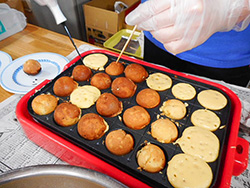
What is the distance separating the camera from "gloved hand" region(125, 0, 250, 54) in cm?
79

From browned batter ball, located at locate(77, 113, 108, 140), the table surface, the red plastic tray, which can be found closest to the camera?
the red plastic tray

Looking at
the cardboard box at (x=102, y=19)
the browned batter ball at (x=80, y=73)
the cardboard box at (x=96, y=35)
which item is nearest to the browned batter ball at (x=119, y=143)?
the browned batter ball at (x=80, y=73)

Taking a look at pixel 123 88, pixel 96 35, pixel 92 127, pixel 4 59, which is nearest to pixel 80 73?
pixel 123 88

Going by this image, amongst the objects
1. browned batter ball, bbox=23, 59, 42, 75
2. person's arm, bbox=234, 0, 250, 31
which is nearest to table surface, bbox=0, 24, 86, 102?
browned batter ball, bbox=23, 59, 42, 75

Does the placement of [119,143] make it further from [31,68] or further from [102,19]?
[102,19]

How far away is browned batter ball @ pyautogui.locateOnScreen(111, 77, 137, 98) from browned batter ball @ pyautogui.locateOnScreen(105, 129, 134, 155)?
0.94 feet

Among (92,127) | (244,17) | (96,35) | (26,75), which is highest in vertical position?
(244,17)

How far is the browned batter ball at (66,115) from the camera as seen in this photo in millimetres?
976

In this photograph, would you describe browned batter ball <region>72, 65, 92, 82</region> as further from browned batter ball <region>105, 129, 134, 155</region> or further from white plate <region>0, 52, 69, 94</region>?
browned batter ball <region>105, 129, 134, 155</region>

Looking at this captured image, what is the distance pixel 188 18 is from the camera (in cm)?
80

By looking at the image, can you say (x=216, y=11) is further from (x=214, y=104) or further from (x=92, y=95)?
(x=92, y=95)

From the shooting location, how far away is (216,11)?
81 centimetres

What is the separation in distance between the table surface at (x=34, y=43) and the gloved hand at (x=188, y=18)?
1090mm

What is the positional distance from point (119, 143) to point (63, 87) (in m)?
0.51
